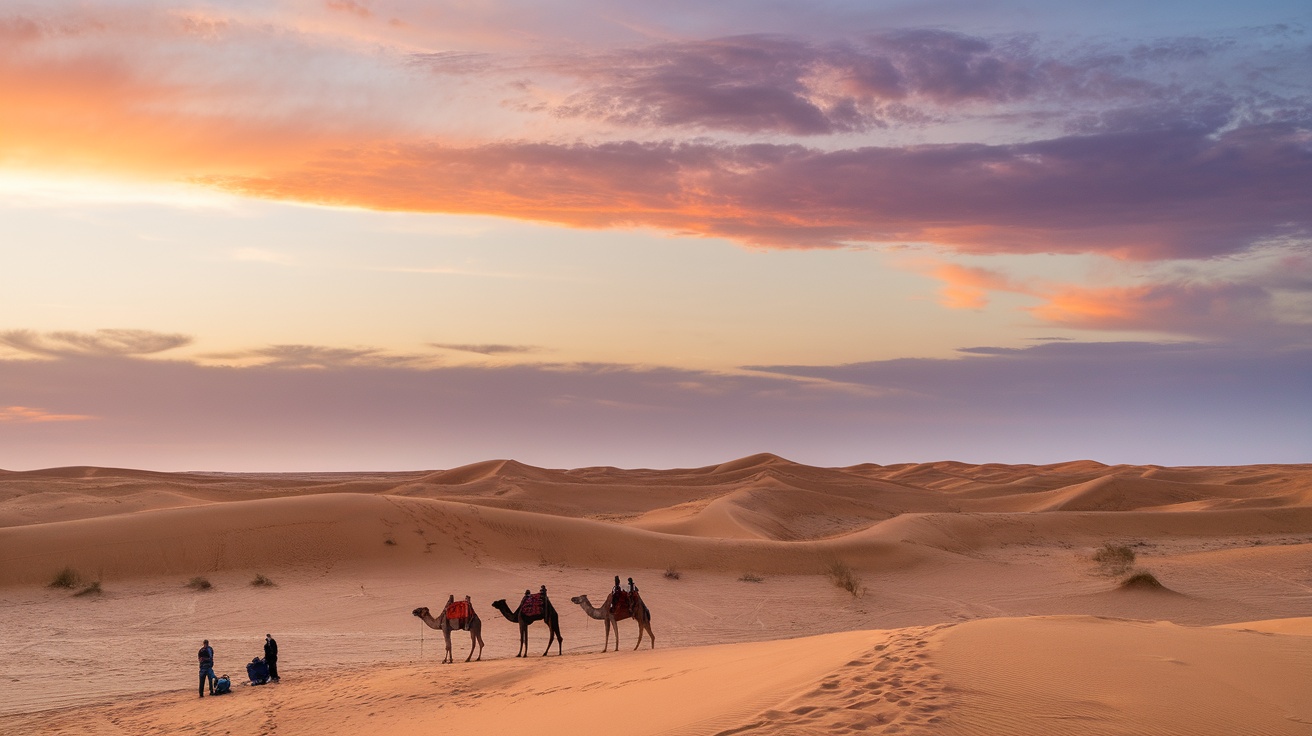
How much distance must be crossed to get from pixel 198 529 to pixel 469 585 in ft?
36.8

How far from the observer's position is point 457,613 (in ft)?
59.1

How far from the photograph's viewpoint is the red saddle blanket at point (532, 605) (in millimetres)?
17625

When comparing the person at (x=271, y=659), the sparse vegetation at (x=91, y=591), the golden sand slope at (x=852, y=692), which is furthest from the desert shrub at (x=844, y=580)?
the sparse vegetation at (x=91, y=591)

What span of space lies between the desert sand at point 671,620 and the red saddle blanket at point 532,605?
3.17 feet

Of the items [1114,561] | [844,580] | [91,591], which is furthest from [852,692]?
[1114,561]

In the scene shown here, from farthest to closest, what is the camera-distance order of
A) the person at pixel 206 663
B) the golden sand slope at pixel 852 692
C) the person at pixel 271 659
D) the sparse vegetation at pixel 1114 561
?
the sparse vegetation at pixel 1114 561 → the person at pixel 271 659 → the person at pixel 206 663 → the golden sand slope at pixel 852 692

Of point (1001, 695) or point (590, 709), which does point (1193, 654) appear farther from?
point (590, 709)

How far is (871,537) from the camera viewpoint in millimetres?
37906

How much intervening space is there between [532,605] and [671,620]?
7214 mm

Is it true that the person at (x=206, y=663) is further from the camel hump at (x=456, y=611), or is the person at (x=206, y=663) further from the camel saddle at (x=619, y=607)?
the camel saddle at (x=619, y=607)

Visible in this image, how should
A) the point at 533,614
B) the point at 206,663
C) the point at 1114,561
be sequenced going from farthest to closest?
1. the point at 1114,561
2. the point at 533,614
3. the point at 206,663

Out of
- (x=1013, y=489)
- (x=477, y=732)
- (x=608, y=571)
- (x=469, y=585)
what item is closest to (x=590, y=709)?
(x=477, y=732)

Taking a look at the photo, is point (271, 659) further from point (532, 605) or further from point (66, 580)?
point (66, 580)

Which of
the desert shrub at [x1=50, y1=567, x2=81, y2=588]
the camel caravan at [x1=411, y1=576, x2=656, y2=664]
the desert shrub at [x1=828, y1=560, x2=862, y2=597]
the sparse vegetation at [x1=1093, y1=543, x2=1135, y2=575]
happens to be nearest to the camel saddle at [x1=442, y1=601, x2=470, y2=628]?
the camel caravan at [x1=411, y1=576, x2=656, y2=664]
